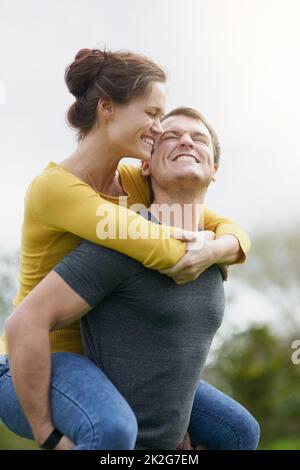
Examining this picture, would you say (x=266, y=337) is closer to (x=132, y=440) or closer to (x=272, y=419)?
(x=272, y=419)

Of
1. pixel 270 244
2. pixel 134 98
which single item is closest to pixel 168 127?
pixel 134 98

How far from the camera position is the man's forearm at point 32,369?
2.75 m

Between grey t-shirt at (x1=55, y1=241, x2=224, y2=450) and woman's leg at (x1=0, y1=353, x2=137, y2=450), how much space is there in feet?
0.41

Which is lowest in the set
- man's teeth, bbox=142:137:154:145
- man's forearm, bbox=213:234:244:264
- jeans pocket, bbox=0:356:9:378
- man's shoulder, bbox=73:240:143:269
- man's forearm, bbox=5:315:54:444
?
jeans pocket, bbox=0:356:9:378

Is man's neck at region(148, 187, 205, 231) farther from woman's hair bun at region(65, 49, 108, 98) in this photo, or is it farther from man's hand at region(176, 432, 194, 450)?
man's hand at region(176, 432, 194, 450)

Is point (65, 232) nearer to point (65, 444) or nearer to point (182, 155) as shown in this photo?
point (182, 155)

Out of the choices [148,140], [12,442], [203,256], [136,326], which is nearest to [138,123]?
[148,140]

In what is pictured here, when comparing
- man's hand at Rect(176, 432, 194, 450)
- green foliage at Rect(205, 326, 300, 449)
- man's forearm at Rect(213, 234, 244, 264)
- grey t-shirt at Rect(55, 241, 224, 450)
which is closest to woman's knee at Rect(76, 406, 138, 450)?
grey t-shirt at Rect(55, 241, 224, 450)

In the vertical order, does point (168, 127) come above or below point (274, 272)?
above

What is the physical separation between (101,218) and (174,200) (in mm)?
552

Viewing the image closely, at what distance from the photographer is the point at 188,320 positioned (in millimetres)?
2998

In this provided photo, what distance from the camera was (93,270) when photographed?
2.82 metres

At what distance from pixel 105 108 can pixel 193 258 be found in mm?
759

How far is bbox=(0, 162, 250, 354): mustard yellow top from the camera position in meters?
2.84
